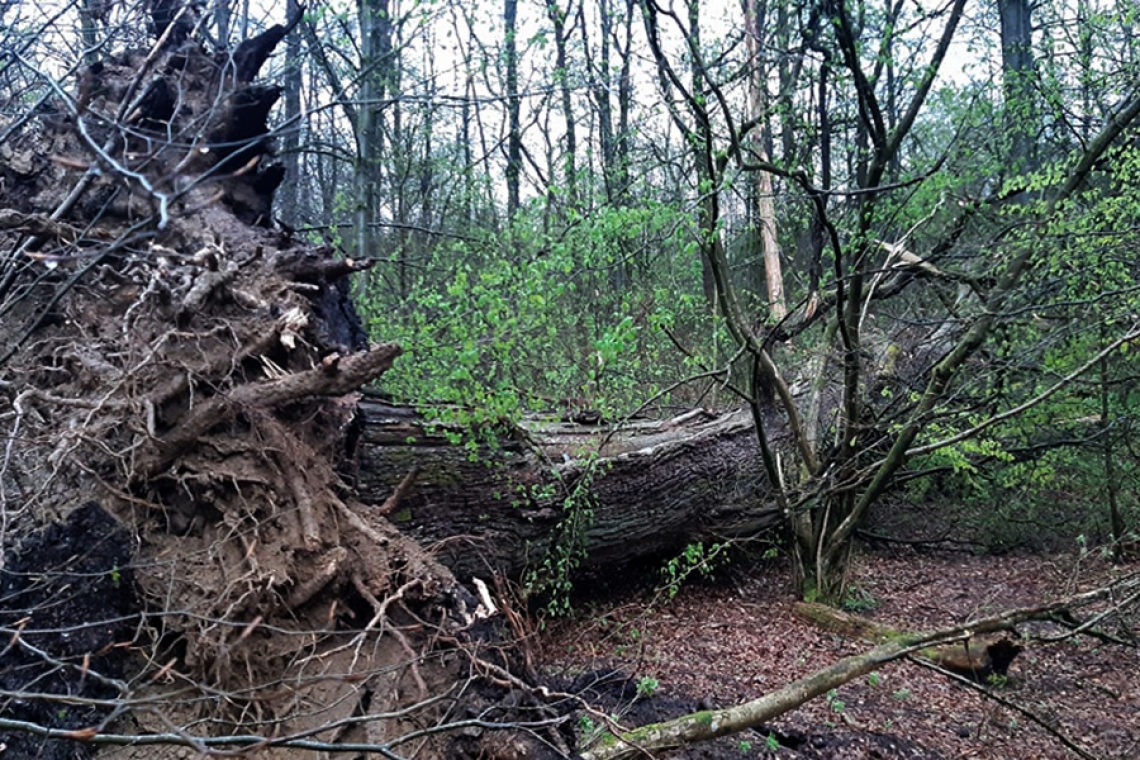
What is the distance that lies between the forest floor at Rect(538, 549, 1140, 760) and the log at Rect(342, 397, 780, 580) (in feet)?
2.19

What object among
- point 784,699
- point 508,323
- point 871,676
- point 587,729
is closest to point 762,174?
point 508,323

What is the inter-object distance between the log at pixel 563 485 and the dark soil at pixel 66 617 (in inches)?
50.0

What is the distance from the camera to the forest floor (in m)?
4.41

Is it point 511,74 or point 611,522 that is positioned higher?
point 511,74

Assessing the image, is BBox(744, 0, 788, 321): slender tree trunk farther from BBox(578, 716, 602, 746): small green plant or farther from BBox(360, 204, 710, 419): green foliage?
BBox(578, 716, 602, 746): small green plant

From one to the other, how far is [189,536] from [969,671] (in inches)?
193

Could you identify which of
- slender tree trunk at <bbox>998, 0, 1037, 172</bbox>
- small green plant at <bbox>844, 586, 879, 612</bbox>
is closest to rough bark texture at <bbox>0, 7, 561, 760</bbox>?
small green plant at <bbox>844, 586, 879, 612</bbox>

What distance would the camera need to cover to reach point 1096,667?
5414 mm

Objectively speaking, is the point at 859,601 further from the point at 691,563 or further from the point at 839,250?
the point at 839,250

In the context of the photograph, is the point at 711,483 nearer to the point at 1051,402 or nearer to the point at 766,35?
the point at 1051,402

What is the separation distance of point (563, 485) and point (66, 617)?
344 centimetres

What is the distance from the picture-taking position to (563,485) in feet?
19.3

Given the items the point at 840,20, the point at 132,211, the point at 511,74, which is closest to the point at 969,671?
the point at 840,20

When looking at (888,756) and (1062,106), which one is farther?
(1062,106)
